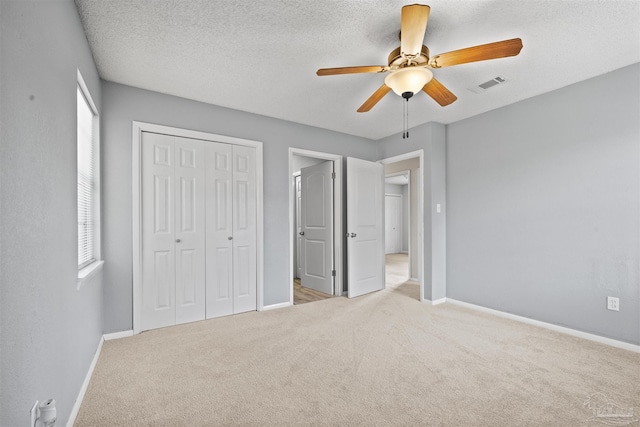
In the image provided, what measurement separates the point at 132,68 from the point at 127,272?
6.15 feet

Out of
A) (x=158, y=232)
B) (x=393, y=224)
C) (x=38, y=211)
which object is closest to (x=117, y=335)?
(x=158, y=232)

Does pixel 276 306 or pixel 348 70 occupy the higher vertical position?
pixel 348 70

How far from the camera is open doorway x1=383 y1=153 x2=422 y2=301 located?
5020 mm

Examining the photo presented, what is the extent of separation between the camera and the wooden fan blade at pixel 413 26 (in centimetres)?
159

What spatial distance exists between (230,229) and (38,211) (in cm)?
227

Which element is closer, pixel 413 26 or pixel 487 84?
pixel 413 26

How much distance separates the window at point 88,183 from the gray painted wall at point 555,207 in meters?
4.01

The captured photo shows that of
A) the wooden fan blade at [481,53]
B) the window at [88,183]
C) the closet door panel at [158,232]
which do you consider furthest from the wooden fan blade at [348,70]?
the closet door panel at [158,232]

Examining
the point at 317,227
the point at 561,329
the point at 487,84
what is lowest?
the point at 561,329

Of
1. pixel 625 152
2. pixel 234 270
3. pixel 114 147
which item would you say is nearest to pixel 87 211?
pixel 114 147

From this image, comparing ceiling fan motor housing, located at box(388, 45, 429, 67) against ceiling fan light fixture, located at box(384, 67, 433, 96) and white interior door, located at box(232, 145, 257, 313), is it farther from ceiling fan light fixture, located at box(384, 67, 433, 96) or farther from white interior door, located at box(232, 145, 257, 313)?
white interior door, located at box(232, 145, 257, 313)

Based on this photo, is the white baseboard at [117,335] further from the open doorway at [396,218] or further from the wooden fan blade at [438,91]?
the open doorway at [396,218]

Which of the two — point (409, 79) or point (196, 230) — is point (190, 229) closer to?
point (196, 230)

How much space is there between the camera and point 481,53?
1814 mm
